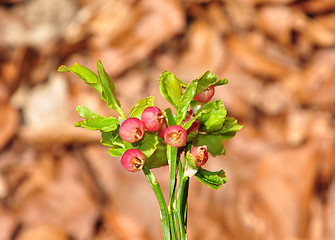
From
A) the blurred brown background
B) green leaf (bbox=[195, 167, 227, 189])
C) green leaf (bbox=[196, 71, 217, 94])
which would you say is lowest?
green leaf (bbox=[195, 167, 227, 189])

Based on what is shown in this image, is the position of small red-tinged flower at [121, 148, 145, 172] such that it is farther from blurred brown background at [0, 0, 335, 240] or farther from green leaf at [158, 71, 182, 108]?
blurred brown background at [0, 0, 335, 240]

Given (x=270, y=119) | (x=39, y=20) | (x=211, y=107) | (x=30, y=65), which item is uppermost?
(x=39, y=20)

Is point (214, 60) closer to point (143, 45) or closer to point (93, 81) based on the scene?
point (143, 45)

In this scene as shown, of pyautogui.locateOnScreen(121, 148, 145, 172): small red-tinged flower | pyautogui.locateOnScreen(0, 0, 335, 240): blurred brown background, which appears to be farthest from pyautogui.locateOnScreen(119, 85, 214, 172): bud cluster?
pyautogui.locateOnScreen(0, 0, 335, 240): blurred brown background

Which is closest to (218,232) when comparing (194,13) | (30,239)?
(30,239)

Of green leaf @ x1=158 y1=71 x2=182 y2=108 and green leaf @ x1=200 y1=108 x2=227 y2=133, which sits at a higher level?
green leaf @ x1=158 y1=71 x2=182 y2=108

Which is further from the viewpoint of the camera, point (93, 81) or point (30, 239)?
point (30, 239)

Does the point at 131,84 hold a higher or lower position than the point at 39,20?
lower

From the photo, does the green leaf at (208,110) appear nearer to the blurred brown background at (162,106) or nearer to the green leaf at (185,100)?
the green leaf at (185,100)
